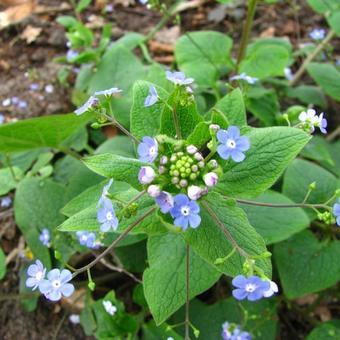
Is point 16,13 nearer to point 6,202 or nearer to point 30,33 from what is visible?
point 30,33

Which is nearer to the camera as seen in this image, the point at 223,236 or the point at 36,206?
the point at 223,236

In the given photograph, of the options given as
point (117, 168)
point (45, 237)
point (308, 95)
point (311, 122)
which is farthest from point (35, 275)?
point (308, 95)

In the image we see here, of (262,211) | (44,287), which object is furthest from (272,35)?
(44,287)

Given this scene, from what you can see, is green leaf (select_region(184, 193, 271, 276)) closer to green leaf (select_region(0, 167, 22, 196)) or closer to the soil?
green leaf (select_region(0, 167, 22, 196))

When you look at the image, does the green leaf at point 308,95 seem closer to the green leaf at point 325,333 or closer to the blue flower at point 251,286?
the green leaf at point 325,333

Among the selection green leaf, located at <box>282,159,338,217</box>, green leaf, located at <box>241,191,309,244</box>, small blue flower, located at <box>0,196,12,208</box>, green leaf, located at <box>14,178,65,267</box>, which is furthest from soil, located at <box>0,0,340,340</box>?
green leaf, located at <box>241,191,309,244</box>

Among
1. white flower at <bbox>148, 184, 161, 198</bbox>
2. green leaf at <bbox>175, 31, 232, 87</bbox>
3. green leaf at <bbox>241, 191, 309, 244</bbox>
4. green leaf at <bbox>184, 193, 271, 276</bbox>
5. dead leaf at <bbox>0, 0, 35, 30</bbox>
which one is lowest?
green leaf at <bbox>241, 191, 309, 244</bbox>
